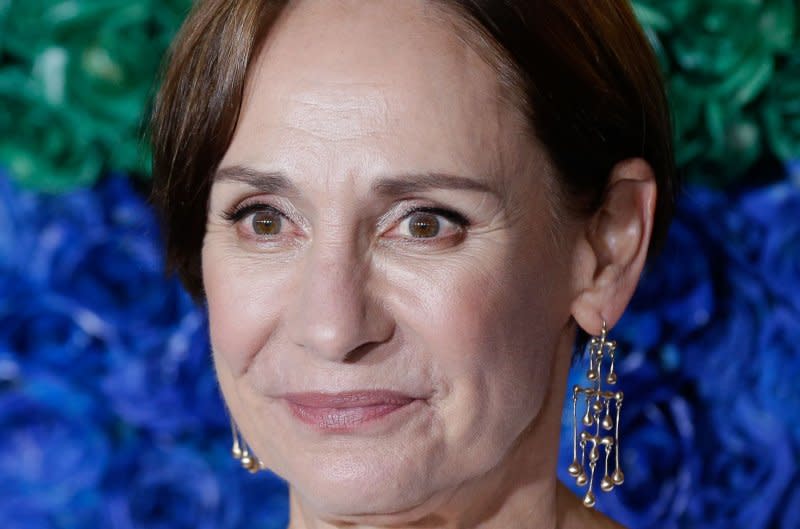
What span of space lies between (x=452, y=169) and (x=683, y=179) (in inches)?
36.2

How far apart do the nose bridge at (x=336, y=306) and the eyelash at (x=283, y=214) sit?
7 cm

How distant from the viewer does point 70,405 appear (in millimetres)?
1917

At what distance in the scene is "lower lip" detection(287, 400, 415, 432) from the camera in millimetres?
1078

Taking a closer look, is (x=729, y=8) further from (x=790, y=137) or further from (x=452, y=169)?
(x=452, y=169)

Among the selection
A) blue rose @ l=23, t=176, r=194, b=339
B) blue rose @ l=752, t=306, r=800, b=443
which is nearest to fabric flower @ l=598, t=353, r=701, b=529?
blue rose @ l=752, t=306, r=800, b=443

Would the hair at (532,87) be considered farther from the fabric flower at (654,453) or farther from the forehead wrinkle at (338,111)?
the fabric flower at (654,453)

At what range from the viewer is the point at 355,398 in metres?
1.08

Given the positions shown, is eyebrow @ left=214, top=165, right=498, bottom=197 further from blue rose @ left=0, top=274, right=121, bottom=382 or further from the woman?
blue rose @ left=0, top=274, right=121, bottom=382

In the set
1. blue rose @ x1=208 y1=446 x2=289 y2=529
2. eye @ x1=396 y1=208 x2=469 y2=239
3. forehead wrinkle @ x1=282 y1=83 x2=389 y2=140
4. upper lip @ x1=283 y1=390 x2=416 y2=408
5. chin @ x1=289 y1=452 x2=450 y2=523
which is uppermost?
forehead wrinkle @ x1=282 y1=83 x2=389 y2=140

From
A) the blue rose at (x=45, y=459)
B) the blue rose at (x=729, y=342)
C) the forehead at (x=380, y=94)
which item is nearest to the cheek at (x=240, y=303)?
the forehead at (x=380, y=94)

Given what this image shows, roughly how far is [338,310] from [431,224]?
133 mm

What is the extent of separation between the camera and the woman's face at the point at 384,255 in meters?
1.05

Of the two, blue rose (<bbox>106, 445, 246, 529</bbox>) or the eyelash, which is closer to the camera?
the eyelash

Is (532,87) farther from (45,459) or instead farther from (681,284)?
(45,459)
